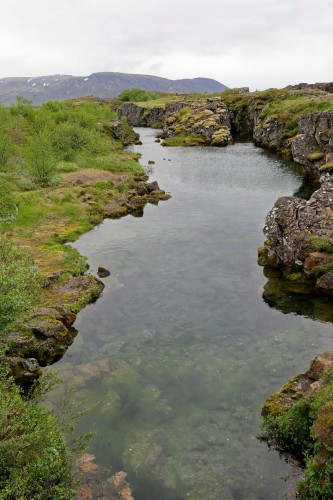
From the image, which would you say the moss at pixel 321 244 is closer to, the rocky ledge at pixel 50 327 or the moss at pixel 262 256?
the moss at pixel 262 256

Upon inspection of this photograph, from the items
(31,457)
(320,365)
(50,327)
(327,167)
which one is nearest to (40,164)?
(50,327)

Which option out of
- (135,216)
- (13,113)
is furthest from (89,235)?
(13,113)

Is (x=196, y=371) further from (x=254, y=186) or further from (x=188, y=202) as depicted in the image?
(x=254, y=186)

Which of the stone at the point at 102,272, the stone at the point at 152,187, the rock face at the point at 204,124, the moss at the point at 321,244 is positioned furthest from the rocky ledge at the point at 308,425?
the rock face at the point at 204,124

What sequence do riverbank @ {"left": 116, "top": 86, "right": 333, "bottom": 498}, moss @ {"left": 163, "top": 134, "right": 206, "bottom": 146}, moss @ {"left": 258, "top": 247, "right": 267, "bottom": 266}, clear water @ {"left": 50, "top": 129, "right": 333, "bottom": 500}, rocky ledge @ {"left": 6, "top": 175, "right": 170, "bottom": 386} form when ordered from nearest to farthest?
riverbank @ {"left": 116, "top": 86, "right": 333, "bottom": 498}
clear water @ {"left": 50, "top": 129, "right": 333, "bottom": 500}
rocky ledge @ {"left": 6, "top": 175, "right": 170, "bottom": 386}
moss @ {"left": 258, "top": 247, "right": 267, "bottom": 266}
moss @ {"left": 163, "top": 134, "right": 206, "bottom": 146}

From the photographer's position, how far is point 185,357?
2727cm

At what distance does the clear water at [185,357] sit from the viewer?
19.3 m

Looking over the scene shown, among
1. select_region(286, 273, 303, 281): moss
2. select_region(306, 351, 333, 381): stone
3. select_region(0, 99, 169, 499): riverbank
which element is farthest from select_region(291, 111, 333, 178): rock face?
select_region(306, 351, 333, 381): stone

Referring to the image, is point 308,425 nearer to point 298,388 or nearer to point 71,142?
point 298,388

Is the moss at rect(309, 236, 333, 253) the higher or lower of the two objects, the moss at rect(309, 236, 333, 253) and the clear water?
the higher

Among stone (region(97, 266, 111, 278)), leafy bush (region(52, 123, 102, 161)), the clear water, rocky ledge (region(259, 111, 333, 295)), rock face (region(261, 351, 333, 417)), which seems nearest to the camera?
the clear water

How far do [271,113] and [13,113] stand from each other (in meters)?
78.8

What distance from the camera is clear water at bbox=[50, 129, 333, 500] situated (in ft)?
63.5

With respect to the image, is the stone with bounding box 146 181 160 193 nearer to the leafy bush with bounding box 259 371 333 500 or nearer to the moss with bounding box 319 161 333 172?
the moss with bounding box 319 161 333 172
